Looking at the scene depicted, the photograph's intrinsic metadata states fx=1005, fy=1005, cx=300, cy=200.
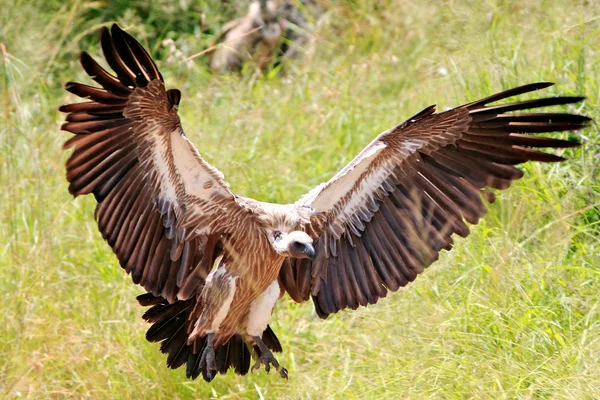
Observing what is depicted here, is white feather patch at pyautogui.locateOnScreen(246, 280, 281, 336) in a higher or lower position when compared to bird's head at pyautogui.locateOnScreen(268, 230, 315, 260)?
lower

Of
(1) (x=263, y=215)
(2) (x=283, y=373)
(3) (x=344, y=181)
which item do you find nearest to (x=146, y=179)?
(1) (x=263, y=215)

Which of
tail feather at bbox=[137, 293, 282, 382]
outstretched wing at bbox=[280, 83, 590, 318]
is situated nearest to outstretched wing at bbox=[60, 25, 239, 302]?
tail feather at bbox=[137, 293, 282, 382]

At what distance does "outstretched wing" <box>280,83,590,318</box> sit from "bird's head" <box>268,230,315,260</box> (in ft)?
0.98

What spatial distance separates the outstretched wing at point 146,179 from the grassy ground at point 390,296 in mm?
648

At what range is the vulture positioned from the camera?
4629mm

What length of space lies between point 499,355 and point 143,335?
1916 mm

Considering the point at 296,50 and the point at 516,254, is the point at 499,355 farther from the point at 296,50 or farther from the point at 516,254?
the point at 296,50

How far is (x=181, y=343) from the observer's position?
4.98 meters

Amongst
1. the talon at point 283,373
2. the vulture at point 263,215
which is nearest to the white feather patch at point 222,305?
the vulture at point 263,215

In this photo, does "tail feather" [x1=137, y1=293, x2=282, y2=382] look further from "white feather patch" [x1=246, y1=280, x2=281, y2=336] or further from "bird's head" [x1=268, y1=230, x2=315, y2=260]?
"bird's head" [x1=268, y1=230, x2=315, y2=260]

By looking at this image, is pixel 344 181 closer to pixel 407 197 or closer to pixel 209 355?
pixel 407 197

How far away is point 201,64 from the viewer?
8414 millimetres

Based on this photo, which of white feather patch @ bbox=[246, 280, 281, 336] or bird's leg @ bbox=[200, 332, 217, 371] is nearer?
bird's leg @ bbox=[200, 332, 217, 371]

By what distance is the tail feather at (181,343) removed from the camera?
4949mm
